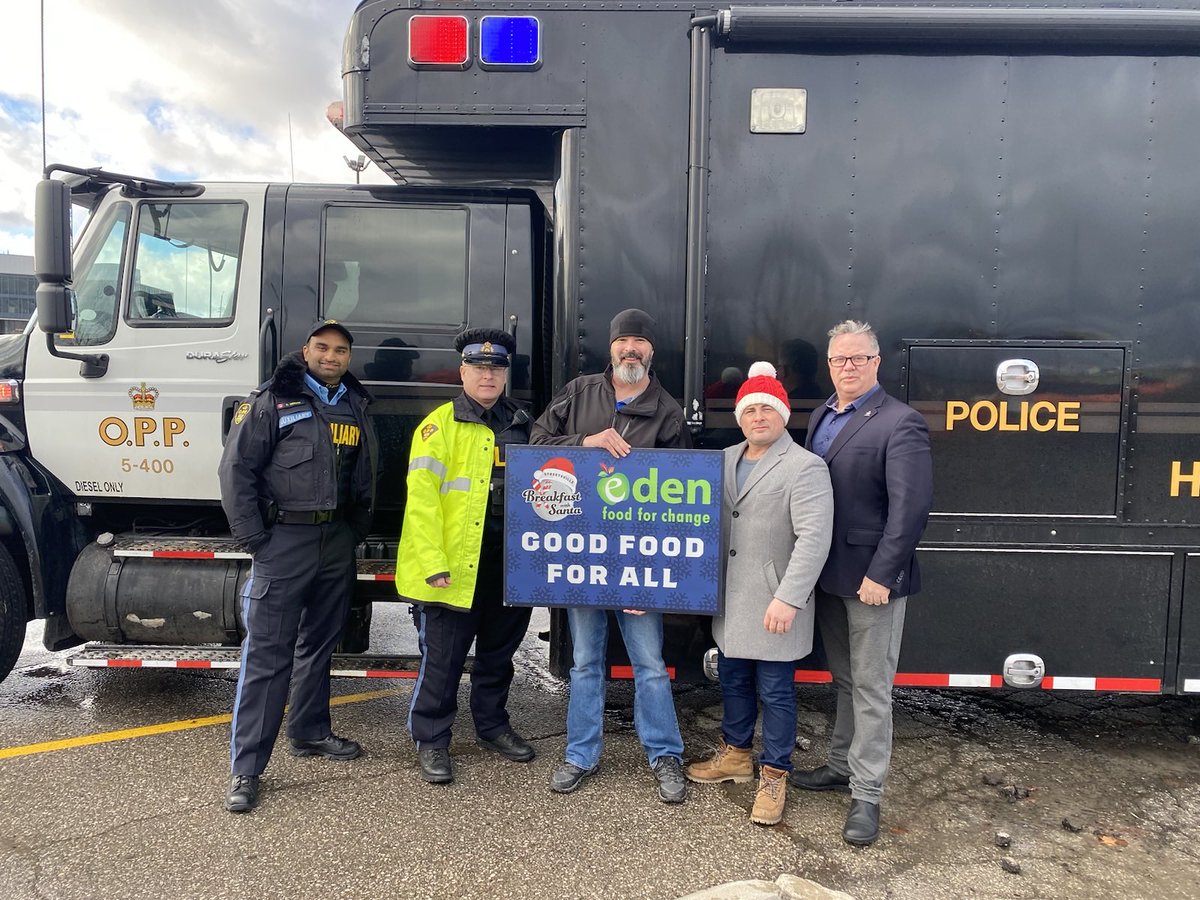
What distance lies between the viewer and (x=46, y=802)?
3121 millimetres

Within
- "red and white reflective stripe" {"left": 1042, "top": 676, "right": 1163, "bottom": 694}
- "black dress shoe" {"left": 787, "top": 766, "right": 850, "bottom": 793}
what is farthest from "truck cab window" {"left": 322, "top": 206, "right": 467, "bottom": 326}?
"red and white reflective stripe" {"left": 1042, "top": 676, "right": 1163, "bottom": 694}

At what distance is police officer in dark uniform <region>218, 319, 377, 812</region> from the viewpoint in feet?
10.2

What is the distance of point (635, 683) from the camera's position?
322cm

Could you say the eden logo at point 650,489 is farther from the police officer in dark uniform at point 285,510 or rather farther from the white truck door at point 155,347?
the white truck door at point 155,347

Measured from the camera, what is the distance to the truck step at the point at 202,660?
358cm

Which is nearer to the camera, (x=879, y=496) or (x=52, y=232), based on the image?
(x=879, y=496)

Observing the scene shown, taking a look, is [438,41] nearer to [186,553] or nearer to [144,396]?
A: [144,396]

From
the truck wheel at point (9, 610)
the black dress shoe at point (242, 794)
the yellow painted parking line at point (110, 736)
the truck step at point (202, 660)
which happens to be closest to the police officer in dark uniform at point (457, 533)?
the truck step at point (202, 660)

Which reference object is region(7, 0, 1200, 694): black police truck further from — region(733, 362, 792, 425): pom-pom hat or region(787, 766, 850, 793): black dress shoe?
region(787, 766, 850, 793): black dress shoe

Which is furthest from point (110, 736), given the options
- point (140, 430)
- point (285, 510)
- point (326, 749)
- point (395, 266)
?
point (395, 266)

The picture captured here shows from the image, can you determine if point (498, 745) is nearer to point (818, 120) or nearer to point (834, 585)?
point (834, 585)

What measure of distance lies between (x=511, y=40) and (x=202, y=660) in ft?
10.3

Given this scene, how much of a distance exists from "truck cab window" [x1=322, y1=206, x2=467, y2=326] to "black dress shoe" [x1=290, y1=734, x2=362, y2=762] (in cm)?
195

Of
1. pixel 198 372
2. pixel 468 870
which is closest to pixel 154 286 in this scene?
pixel 198 372
